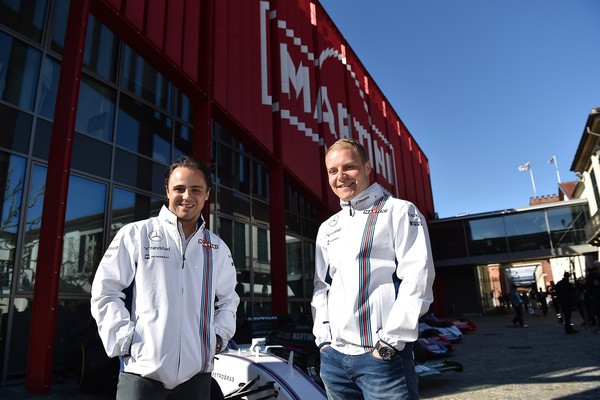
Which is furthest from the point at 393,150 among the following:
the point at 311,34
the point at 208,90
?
the point at 208,90

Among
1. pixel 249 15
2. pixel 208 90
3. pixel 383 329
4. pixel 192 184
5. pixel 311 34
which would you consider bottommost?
pixel 383 329

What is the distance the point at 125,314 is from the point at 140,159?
29.6 ft

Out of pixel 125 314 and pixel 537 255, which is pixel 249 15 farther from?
pixel 537 255

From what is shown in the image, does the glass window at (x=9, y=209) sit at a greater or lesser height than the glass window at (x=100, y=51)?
lesser

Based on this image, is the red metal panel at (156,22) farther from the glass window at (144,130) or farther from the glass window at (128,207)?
the glass window at (128,207)

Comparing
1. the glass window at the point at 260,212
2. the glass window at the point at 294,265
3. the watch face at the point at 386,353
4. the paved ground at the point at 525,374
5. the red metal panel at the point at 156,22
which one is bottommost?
the paved ground at the point at 525,374

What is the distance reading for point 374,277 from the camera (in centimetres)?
193

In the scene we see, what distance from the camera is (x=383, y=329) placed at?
1776 mm

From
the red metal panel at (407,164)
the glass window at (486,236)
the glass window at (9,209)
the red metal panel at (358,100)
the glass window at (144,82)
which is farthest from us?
the glass window at (486,236)

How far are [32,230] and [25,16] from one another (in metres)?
4.21

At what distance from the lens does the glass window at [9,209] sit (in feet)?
23.9

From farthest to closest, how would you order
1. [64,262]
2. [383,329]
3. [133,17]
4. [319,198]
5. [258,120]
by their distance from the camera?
[319,198]
[258,120]
[64,262]
[133,17]
[383,329]

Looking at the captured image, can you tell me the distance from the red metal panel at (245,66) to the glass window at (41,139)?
3432mm

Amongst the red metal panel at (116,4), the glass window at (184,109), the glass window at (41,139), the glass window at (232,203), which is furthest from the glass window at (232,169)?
the red metal panel at (116,4)
